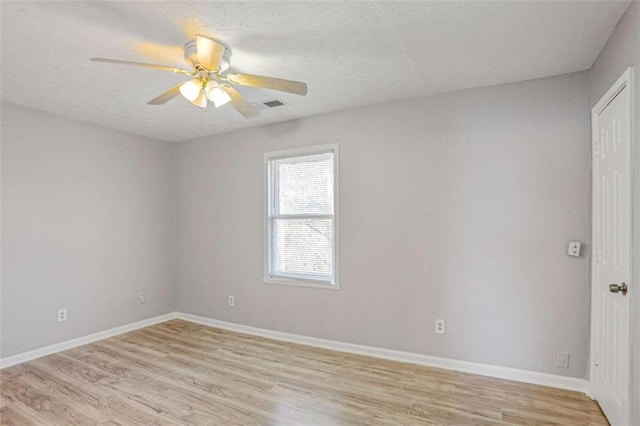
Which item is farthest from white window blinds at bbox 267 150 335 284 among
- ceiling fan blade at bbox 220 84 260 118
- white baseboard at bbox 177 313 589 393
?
ceiling fan blade at bbox 220 84 260 118

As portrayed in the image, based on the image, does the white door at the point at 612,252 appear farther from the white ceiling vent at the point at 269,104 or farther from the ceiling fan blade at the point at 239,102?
the white ceiling vent at the point at 269,104

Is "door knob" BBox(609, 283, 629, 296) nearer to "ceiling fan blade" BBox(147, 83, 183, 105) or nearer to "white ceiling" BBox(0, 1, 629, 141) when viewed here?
"white ceiling" BBox(0, 1, 629, 141)

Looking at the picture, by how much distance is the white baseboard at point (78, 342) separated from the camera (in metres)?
3.24

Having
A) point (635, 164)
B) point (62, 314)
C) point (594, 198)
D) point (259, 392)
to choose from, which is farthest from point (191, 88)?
point (62, 314)

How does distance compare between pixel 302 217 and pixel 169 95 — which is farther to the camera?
pixel 302 217

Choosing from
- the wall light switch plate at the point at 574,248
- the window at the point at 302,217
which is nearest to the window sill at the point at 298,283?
the window at the point at 302,217

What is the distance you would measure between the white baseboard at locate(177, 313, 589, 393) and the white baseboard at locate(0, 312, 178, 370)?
1038 millimetres

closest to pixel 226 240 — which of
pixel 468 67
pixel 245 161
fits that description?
pixel 245 161

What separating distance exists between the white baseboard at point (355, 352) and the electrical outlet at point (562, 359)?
0.09m

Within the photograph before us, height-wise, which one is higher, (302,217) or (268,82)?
(268,82)

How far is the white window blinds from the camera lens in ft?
12.2

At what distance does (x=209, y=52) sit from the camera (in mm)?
1988

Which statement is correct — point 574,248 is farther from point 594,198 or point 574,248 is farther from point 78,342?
point 78,342

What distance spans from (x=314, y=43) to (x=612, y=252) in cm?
234
